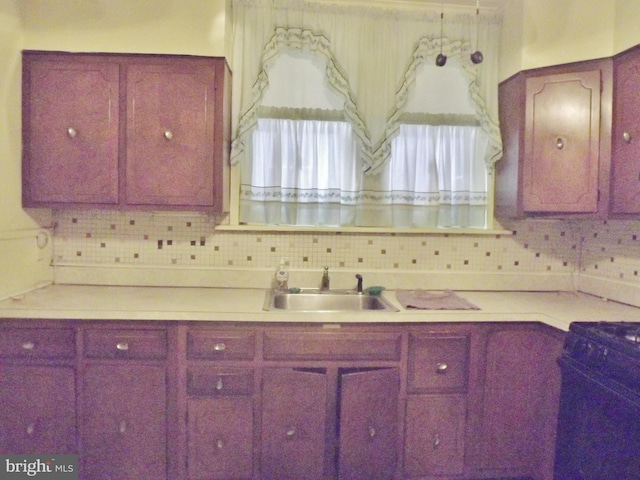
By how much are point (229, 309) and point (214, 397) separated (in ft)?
1.33

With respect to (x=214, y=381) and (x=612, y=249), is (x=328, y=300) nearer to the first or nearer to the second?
(x=214, y=381)

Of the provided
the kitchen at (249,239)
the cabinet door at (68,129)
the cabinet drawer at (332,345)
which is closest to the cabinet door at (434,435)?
the cabinet drawer at (332,345)

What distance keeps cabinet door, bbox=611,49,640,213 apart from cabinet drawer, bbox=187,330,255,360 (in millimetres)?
1910

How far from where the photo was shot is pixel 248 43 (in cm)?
231

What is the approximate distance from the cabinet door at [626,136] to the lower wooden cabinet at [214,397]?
2.46 feet

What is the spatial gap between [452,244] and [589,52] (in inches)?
48.0

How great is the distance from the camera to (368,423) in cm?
186

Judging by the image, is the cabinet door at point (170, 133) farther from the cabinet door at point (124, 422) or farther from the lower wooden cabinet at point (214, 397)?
the cabinet door at point (124, 422)

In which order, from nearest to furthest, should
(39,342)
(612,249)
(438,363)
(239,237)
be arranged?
(39,342) < (438,363) < (612,249) < (239,237)

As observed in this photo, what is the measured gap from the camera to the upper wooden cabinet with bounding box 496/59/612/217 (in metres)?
2.04

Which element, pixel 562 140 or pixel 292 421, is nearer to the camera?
pixel 292 421

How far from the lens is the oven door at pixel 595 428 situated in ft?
4.61

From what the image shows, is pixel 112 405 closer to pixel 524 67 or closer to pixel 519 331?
pixel 519 331

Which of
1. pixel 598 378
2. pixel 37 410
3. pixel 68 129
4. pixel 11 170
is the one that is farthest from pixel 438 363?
pixel 11 170
